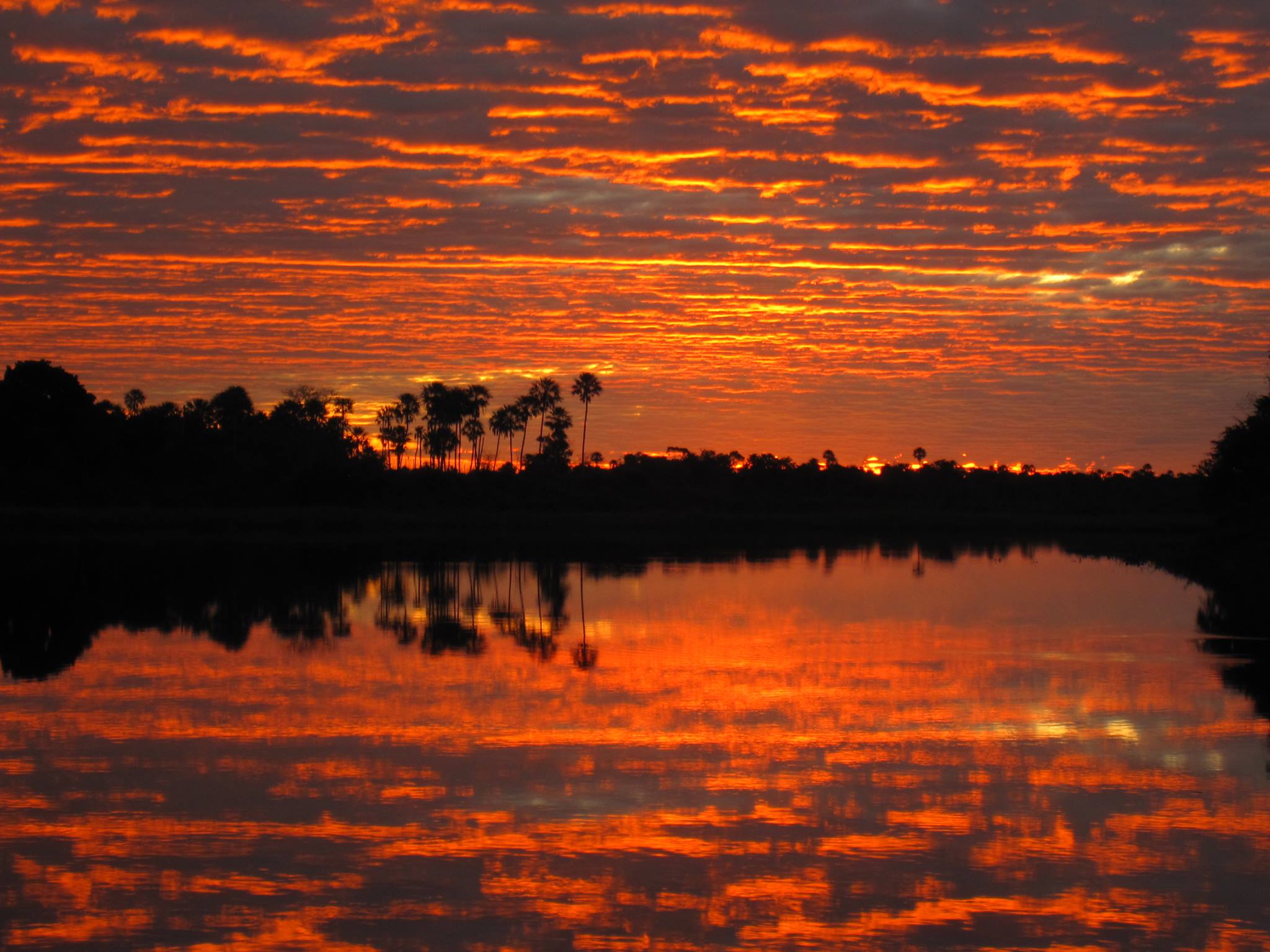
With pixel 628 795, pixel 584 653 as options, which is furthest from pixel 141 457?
pixel 628 795

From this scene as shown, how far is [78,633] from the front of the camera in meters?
23.7

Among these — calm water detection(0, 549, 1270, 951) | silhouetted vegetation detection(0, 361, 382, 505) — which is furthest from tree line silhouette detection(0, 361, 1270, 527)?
calm water detection(0, 549, 1270, 951)

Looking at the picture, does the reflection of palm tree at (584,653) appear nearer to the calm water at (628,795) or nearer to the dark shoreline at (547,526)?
the calm water at (628,795)

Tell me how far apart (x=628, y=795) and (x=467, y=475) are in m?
95.5

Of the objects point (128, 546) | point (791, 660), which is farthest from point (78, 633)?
point (128, 546)

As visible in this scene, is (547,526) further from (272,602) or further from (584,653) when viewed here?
(584,653)

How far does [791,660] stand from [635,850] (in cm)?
1123

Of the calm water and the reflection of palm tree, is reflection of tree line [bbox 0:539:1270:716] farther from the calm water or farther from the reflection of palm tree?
the calm water

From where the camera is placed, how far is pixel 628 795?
11781 millimetres

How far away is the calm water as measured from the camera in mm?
8594

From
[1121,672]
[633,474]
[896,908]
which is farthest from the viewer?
[633,474]

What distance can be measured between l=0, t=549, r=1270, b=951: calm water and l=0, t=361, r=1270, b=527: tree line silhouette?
34.6 meters

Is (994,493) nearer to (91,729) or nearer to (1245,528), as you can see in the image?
(1245,528)

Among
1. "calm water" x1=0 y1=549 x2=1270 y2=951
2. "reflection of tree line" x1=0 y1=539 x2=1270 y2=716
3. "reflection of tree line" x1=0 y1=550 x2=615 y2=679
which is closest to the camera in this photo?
"calm water" x1=0 y1=549 x2=1270 y2=951
